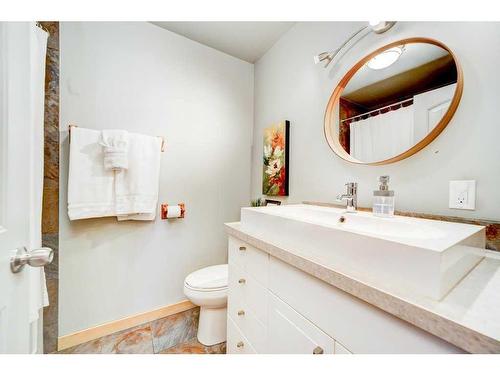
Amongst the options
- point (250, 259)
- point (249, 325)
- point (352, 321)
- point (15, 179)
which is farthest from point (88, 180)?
point (352, 321)

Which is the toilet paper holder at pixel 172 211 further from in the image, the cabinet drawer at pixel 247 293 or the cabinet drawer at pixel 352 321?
the cabinet drawer at pixel 352 321

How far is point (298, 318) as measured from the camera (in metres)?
0.66

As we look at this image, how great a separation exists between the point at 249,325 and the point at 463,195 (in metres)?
1.04

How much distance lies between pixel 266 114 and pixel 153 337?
2.05 m

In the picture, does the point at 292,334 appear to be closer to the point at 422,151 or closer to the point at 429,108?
the point at 422,151

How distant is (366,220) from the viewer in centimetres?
87

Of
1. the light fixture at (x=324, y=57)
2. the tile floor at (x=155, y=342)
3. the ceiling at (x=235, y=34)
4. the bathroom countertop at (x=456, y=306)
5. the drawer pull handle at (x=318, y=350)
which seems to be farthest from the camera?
the ceiling at (x=235, y=34)

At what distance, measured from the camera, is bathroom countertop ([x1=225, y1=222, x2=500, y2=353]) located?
1.04ft

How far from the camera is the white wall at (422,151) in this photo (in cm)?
71

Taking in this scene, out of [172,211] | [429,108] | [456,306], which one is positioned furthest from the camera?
[172,211]

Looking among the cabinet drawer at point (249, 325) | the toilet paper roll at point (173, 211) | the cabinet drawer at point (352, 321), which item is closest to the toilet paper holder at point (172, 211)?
the toilet paper roll at point (173, 211)

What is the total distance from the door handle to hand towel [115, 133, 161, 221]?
0.93 metres

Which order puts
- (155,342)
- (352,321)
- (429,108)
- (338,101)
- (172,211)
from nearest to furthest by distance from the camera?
1. (352,321)
2. (429,108)
3. (338,101)
4. (155,342)
5. (172,211)

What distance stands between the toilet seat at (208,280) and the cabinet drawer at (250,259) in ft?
1.24
